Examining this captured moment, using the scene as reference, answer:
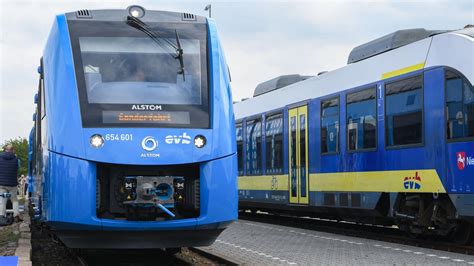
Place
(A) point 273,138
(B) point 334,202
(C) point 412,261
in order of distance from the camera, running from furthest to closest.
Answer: (A) point 273,138, (B) point 334,202, (C) point 412,261

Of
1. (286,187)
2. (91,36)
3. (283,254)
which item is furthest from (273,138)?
(91,36)

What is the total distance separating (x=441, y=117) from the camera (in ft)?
38.0

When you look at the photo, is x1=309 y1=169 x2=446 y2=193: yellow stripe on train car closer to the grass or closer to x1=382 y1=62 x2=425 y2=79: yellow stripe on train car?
x1=382 y1=62 x2=425 y2=79: yellow stripe on train car

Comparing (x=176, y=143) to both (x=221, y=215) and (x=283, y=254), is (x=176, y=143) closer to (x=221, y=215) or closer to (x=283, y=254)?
(x=221, y=215)

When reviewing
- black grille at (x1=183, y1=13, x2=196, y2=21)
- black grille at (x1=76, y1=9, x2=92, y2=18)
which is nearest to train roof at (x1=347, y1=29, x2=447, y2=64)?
black grille at (x1=183, y1=13, x2=196, y2=21)

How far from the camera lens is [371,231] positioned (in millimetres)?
15898

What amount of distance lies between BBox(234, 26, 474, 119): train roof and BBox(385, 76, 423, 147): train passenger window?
26 cm

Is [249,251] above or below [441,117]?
below

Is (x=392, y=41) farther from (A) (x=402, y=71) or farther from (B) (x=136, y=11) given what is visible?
(B) (x=136, y=11)

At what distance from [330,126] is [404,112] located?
9.21 feet

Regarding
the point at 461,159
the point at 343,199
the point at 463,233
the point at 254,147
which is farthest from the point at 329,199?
the point at 254,147

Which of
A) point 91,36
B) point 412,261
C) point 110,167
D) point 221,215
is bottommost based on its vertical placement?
point 412,261

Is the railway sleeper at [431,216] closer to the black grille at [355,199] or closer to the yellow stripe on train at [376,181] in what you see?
the yellow stripe on train at [376,181]

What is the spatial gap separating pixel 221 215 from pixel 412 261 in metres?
3.14
